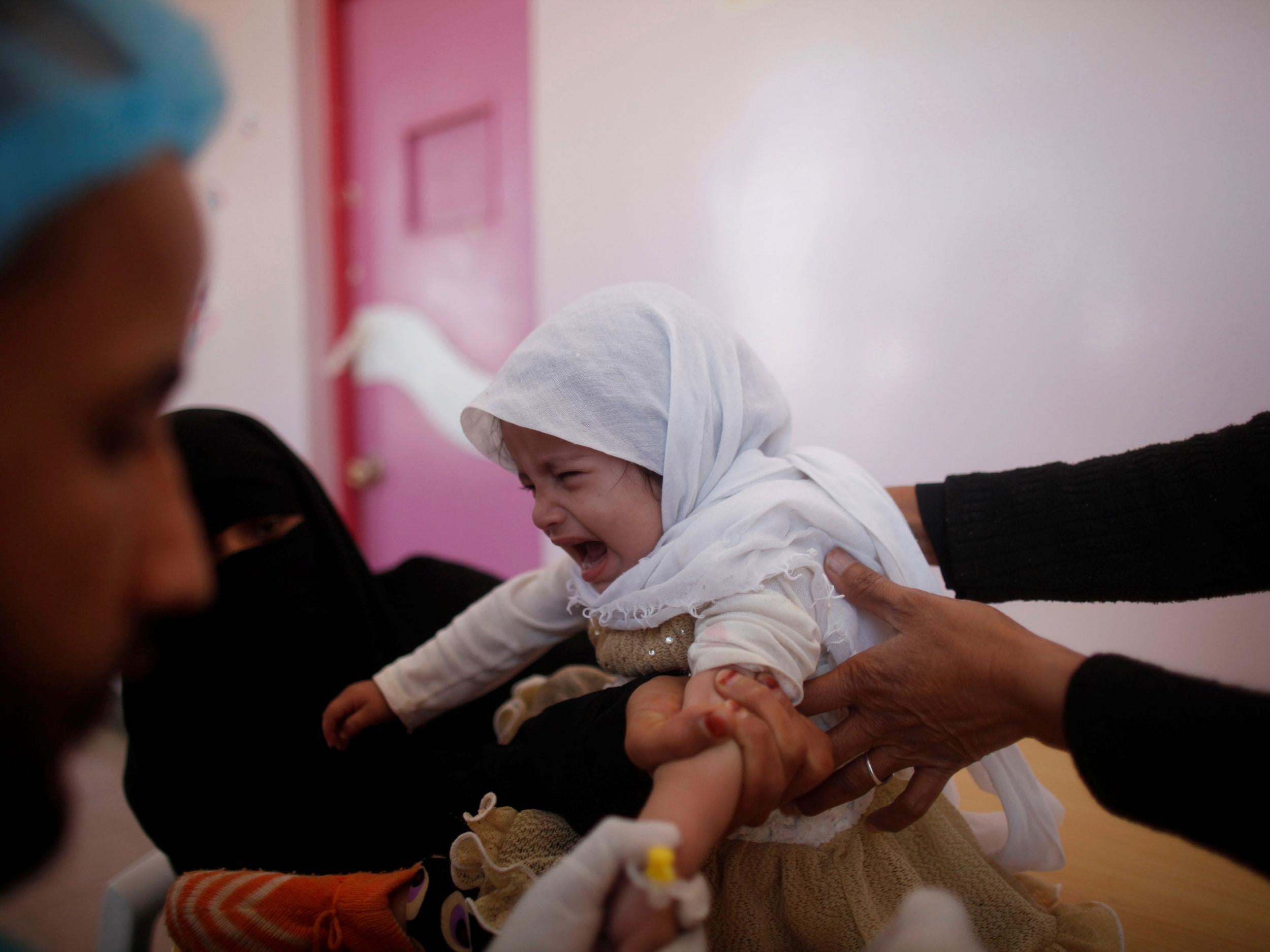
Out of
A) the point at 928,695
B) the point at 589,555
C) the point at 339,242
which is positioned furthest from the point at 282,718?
the point at 339,242

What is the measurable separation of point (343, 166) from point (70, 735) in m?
2.55

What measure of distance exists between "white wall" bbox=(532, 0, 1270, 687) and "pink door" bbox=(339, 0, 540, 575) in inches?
24.6

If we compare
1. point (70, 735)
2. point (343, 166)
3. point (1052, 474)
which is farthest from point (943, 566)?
point (343, 166)

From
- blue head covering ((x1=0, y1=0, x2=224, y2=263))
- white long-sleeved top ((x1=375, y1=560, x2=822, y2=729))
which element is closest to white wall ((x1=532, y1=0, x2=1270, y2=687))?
white long-sleeved top ((x1=375, y1=560, x2=822, y2=729))

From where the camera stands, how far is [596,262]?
172cm

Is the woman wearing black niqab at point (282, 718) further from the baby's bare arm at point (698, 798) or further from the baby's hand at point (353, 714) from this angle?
the baby's bare arm at point (698, 798)

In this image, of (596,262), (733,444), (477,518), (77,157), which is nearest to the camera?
(77,157)

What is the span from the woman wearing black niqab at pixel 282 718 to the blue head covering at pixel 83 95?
67 cm

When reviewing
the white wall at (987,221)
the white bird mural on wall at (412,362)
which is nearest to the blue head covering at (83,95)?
the white wall at (987,221)

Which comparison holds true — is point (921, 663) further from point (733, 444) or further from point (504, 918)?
point (504, 918)

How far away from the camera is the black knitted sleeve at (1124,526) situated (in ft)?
2.75

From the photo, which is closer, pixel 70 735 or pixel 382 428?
pixel 70 735

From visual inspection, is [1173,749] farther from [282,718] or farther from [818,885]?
[282,718]

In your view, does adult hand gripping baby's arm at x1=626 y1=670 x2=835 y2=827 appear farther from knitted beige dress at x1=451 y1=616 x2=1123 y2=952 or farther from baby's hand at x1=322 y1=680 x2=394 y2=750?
baby's hand at x1=322 y1=680 x2=394 y2=750
